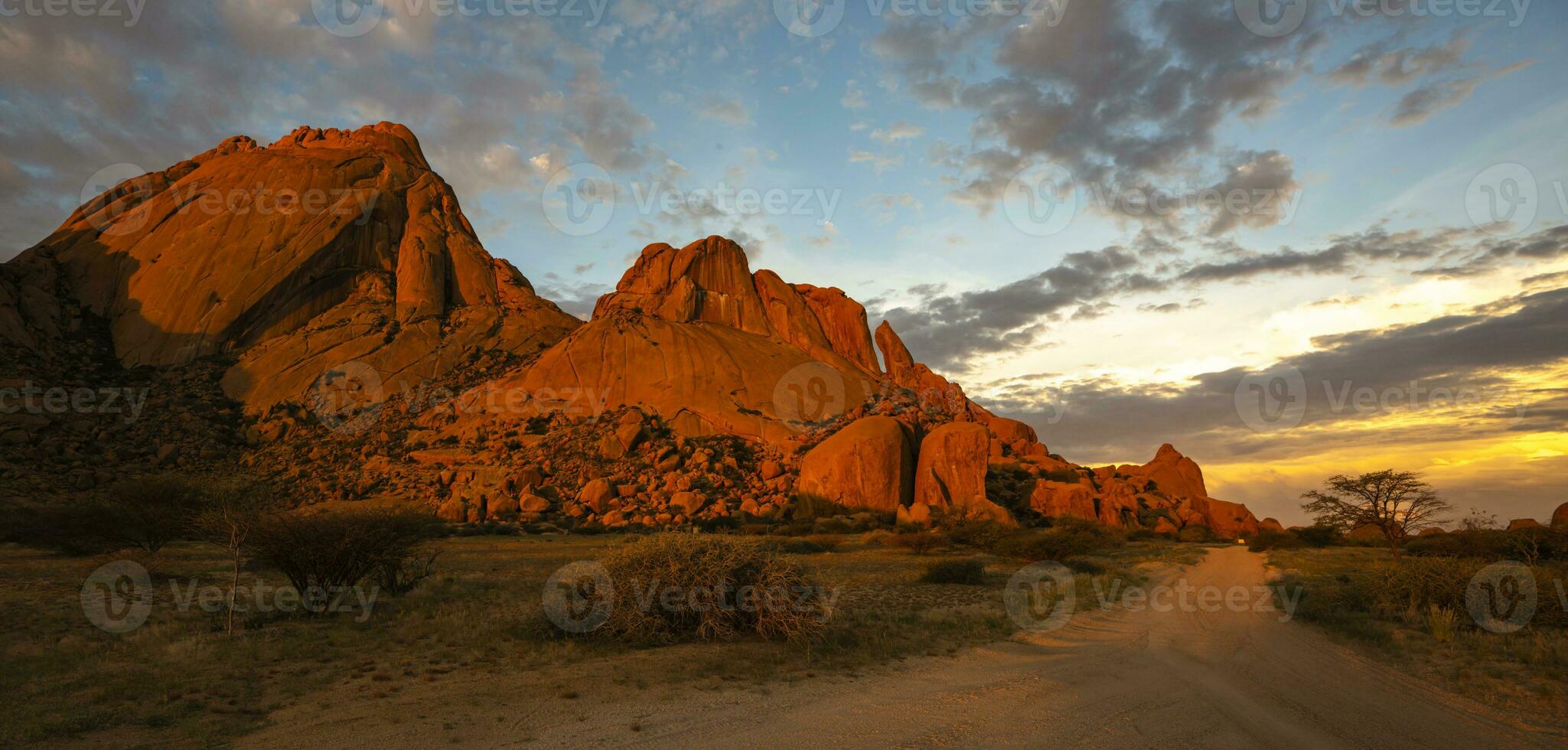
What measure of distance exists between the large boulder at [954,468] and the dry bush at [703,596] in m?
29.4

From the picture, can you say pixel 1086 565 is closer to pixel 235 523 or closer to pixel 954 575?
pixel 954 575

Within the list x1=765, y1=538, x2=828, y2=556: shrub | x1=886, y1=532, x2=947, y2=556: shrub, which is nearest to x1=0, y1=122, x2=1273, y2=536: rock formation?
x1=886, y1=532, x2=947, y2=556: shrub

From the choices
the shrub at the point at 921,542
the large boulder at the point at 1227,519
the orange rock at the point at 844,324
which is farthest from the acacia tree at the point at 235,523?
the orange rock at the point at 844,324

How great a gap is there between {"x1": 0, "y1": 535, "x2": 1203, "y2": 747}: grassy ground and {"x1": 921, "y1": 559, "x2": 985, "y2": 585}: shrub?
239 cm

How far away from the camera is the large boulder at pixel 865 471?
133 feet

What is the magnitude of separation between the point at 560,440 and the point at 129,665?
42.5m

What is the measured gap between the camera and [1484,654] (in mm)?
10492

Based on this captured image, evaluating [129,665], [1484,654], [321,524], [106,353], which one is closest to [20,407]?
[106,353]

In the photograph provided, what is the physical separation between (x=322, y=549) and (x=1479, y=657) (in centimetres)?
2019

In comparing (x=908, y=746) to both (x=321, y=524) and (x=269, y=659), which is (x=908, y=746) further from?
(x=321, y=524)

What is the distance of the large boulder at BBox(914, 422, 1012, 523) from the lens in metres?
40.9

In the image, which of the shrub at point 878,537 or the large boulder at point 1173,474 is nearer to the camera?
the shrub at point 878,537

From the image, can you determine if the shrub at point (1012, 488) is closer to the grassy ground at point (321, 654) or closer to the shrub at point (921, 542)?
the shrub at point (921, 542)

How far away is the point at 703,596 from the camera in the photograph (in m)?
11.5
